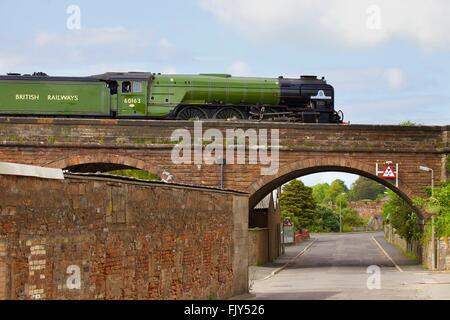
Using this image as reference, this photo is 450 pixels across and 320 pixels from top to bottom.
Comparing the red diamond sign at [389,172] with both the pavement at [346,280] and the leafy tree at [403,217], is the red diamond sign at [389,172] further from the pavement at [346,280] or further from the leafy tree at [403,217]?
the leafy tree at [403,217]

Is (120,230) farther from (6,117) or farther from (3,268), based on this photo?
(6,117)

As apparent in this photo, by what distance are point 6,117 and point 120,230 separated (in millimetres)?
27629

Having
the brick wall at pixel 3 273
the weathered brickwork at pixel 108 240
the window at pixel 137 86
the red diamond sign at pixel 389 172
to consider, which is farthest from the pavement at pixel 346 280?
the brick wall at pixel 3 273

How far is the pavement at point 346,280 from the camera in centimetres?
2869

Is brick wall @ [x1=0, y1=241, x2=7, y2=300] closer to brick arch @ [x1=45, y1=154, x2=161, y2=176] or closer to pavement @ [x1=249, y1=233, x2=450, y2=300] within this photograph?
pavement @ [x1=249, y1=233, x2=450, y2=300]

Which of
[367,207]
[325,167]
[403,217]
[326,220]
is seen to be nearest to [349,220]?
[326,220]

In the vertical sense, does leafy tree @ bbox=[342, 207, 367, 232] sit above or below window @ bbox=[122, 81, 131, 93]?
below

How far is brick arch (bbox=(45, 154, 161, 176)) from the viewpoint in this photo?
43188 mm

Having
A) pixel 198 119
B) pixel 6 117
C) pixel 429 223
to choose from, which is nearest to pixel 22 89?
pixel 6 117

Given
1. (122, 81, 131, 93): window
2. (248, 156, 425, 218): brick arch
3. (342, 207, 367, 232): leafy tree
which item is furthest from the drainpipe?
(342, 207, 367, 232): leafy tree

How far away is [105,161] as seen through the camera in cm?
4359

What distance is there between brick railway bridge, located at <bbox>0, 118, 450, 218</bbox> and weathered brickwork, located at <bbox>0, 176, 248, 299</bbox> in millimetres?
19070

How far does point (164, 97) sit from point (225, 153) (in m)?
4.06

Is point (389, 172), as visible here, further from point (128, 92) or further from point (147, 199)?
point (147, 199)
